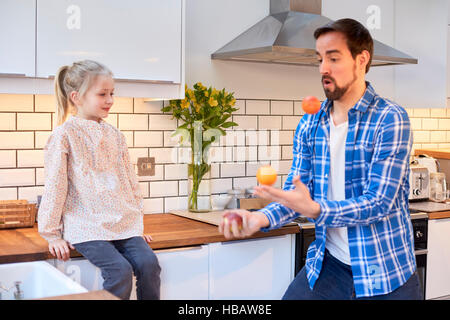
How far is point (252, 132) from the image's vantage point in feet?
11.2

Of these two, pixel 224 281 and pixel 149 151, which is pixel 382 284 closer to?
pixel 224 281

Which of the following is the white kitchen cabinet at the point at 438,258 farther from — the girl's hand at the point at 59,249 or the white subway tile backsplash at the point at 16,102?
the white subway tile backsplash at the point at 16,102

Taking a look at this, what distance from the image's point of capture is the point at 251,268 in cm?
275

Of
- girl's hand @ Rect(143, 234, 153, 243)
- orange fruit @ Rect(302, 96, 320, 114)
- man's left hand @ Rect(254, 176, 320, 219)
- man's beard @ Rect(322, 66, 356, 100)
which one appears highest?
man's beard @ Rect(322, 66, 356, 100)

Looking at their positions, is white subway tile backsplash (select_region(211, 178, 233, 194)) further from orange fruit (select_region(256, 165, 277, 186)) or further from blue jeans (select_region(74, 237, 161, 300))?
orange fruit (select_region(256, 165, 277, 186))

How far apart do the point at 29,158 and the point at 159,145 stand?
2.24 ft

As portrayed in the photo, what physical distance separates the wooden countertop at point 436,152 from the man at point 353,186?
239 cm

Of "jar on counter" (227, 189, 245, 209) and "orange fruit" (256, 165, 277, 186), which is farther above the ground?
"orange fruit" (256, 165, 277, 186)

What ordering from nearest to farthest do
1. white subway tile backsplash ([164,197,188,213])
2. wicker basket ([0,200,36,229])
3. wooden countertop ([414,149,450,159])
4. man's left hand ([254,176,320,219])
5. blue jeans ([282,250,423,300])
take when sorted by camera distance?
man's left hand ([254,176,320,219]), blue jeans ([282,250,423,300]), wicker basket ([0,200,36,229]), white subway tile backsplash ([164,197,188,213]), wooden countertop ([414,149,450,159])

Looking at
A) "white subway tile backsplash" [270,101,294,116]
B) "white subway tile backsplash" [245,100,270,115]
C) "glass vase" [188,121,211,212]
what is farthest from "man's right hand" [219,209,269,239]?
"white subway tile backsplash" [270,101,294,116]

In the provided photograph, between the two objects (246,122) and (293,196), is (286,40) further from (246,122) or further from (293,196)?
(293,196)

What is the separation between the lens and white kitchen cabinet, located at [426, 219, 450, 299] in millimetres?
3344

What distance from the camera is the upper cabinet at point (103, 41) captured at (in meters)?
2.34

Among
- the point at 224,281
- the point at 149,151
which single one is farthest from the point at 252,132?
the point at 224,281
